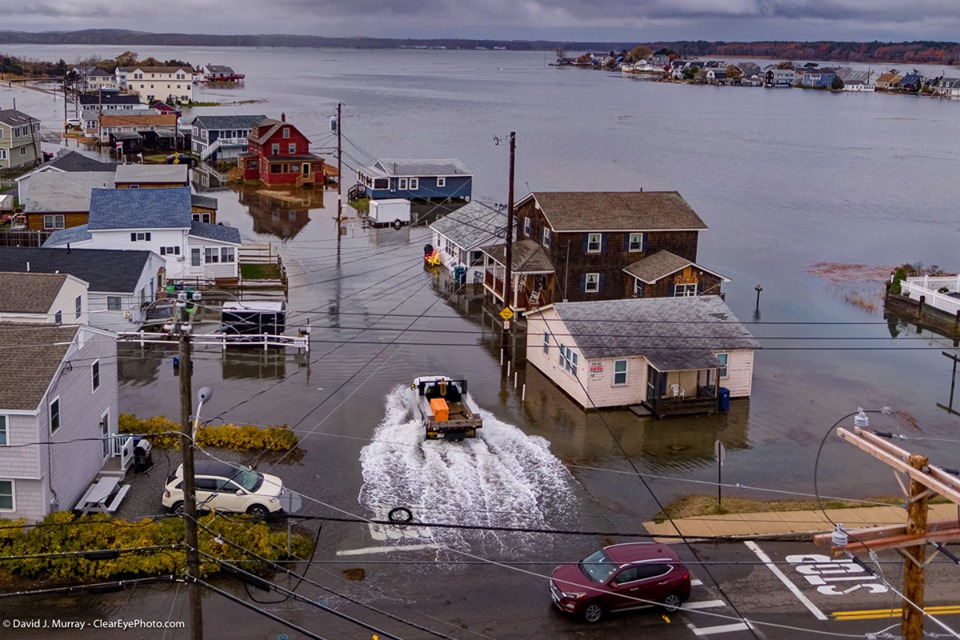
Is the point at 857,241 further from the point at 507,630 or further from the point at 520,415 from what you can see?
the point at 507,630

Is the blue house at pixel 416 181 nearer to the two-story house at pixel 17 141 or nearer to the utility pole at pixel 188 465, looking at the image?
the two-story house at pixel 17 141

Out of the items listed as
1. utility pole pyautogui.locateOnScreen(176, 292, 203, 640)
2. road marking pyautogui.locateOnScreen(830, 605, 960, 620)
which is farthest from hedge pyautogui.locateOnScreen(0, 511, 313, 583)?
road marking pyautogui.locateOnScreen(830, 605, 960, 620)

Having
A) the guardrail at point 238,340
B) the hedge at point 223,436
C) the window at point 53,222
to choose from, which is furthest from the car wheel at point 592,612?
the window at point 53,222

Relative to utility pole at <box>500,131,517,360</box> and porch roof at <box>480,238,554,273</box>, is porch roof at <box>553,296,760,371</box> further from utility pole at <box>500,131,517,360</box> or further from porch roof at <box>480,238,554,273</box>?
porch roof at <box>480,238,554,273</box>

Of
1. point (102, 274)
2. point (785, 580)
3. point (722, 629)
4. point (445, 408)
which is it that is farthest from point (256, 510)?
point (102, 274)

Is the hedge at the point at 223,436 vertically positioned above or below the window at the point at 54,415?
below

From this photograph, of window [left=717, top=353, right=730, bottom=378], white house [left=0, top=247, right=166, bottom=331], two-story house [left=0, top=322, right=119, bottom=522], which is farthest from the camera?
white house [left=0, top=247, right=166, bottom=331]

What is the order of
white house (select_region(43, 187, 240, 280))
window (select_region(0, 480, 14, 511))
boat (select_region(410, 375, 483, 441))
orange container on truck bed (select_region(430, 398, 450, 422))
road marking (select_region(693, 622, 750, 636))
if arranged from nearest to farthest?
1. road marking (select_region(693, 622, 750, 636))
2. window (select_region(0, 480, 14, 511))
3. boat (select_region(410, 375, 483, 441))
4. orange container on truck bed (select_region(430, 398, 450, 422))
5. white house (select_region(43, 187, 240, 280))
